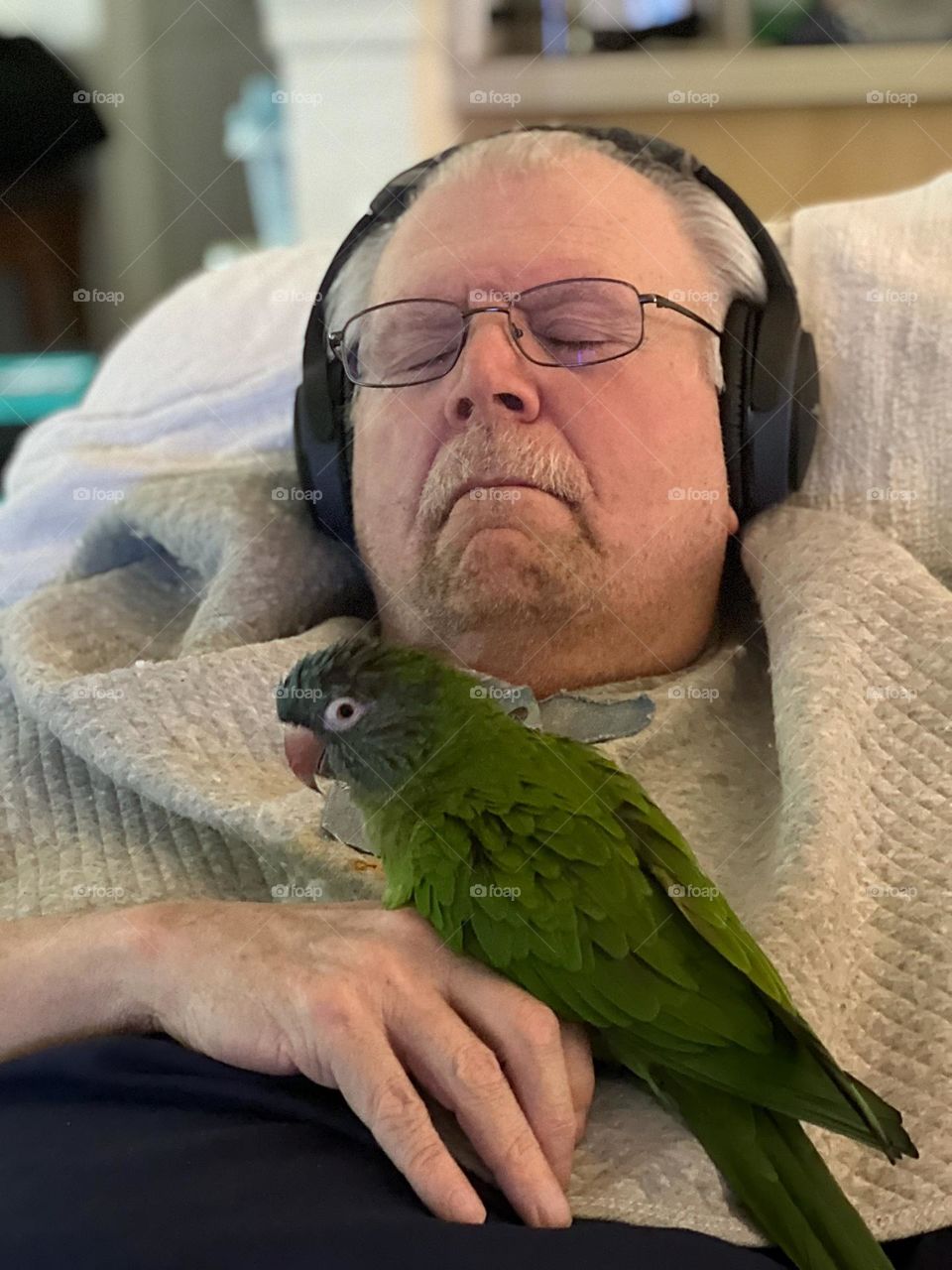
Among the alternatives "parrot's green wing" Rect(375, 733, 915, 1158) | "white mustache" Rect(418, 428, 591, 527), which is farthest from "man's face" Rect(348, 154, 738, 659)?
"parrot's green wing" Rect(375, 733, 915, 1158)

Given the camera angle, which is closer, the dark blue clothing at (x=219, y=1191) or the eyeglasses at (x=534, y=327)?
the dark blue clothing at (x=219, y=1191)

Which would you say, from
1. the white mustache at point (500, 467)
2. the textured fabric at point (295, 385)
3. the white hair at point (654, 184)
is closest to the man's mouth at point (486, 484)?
the white mustache at point (500, 467)

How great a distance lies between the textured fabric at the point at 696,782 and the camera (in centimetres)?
43

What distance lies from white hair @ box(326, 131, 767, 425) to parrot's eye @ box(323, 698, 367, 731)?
205mm

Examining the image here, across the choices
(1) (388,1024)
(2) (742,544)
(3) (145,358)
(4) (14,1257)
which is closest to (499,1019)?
(1) (388,1024)
